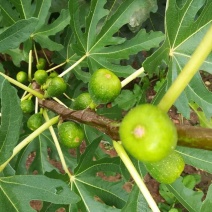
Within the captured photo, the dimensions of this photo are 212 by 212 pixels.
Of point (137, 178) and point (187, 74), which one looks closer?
point (187, 74)

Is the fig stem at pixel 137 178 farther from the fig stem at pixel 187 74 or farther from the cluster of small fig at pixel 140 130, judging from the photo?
the fig stem at pixel 187 74

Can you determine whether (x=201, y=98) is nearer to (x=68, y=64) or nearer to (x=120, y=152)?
(x=120, y=152)

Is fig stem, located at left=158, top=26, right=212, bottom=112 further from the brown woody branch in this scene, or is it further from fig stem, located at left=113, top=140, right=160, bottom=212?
fig stem, located at left=113, top=140, right=160, bottom=212

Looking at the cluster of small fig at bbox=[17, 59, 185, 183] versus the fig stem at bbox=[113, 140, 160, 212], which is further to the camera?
the fig stem at bbox=[113, 140, 160, 212]

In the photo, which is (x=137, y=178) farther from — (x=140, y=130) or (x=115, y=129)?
(x=140, y=130)

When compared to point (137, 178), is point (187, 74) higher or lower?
higher

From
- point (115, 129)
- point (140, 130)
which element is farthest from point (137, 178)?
point (140, 130)

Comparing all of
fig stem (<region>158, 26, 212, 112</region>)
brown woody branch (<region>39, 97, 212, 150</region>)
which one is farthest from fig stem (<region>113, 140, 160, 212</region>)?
fig stem (<region>158, 26, 212, 112</region>)

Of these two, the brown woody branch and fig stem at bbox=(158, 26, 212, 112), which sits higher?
fig stem at bbox=(158, 26, 212, 112)

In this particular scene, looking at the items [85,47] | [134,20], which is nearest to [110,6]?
[134,20]

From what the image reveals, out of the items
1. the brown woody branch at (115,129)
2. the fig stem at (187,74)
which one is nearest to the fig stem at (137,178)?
the brown woody branch at (115,129)

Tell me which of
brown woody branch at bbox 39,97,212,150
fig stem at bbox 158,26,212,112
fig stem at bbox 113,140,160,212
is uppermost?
fig stem at bbox 158,26,212,112
